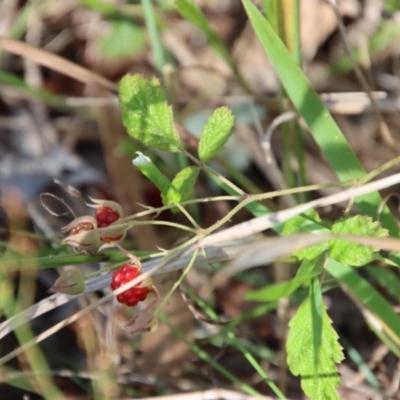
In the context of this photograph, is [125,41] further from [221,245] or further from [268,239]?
[268,239]

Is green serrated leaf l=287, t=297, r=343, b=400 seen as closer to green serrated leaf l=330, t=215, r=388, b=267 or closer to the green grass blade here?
green serrated leaf l=330, t=215, r=388, b=267

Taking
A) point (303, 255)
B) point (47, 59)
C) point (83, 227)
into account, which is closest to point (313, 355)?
point (303, 255)

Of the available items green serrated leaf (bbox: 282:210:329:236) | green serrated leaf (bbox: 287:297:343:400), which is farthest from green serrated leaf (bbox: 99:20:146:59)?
green serrated leaf (bbox: 287:297:343:400)

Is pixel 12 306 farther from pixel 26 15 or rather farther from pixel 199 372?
pixel 26 15

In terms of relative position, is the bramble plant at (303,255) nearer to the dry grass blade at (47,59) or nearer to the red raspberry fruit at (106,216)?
the red raspberry fruit at (106,216)

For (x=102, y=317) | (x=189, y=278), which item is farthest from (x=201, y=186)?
(x=102, y=317)
